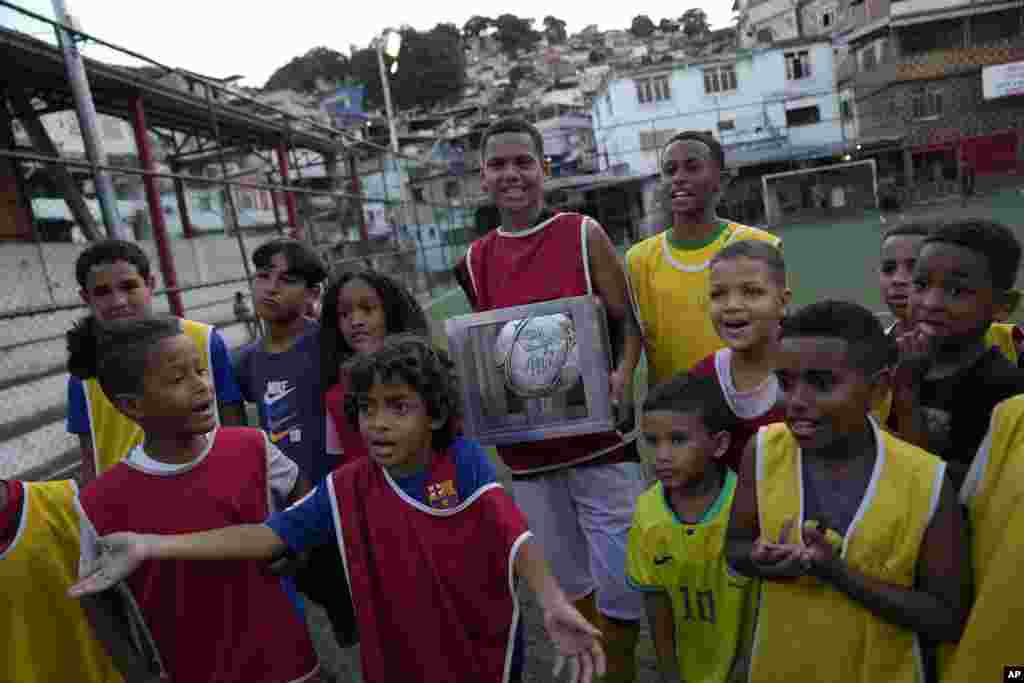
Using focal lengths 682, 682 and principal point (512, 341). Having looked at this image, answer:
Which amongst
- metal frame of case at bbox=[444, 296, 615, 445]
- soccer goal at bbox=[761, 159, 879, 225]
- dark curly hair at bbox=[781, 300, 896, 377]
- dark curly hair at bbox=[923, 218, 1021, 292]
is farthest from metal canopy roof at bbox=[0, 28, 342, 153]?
soccer goal at bbox=[761, 159, 879, 225]

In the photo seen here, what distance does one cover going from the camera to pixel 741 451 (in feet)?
7.01

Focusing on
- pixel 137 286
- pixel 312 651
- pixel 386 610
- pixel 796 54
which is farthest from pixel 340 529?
pixel 796 54

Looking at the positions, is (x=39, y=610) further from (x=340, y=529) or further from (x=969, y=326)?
(x=969, y=326)

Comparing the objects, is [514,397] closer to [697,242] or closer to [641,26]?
[697,242]

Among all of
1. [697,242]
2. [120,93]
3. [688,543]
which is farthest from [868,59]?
[688,543]

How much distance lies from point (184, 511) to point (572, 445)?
1261 mm

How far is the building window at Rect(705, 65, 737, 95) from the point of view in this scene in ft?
112

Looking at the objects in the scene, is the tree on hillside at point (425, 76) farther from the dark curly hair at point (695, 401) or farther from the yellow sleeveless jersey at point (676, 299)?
the dark curly hair at point (695, 401)

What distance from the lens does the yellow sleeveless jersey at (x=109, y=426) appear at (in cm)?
249

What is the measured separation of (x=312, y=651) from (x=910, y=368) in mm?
1800

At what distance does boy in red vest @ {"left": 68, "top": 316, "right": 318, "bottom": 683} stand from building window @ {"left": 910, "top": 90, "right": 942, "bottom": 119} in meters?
35.1

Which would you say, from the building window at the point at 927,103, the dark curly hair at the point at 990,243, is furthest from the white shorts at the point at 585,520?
the building window at the point at 927,103

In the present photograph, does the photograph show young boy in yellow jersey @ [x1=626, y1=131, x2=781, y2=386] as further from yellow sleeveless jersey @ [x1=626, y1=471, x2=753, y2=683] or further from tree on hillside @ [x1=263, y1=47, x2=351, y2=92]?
tree on hillside @ [x1=263, y1=47, x2=351, y2=92]

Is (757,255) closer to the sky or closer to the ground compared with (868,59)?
closer to the ground
